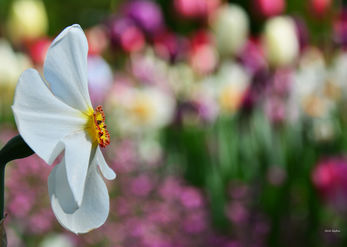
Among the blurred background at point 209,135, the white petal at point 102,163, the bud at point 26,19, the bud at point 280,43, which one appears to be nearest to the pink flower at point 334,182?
the blurred background at point 209,135

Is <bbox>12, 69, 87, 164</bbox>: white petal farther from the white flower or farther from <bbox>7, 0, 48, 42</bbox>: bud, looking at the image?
<bbox>7, 0, 48, 42</bbox>: bud

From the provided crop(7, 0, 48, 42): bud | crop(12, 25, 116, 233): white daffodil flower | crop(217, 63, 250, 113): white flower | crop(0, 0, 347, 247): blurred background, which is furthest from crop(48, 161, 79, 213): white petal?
crop(7, 0, 48, 42): bud

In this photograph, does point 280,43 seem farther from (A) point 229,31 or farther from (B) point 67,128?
(B) point 67,128

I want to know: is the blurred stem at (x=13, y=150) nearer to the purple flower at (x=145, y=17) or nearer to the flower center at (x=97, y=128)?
the flower center at (x=97, y=128)

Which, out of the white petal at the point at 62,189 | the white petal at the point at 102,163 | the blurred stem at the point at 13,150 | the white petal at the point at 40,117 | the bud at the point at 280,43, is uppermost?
the white petal at the point at 40,117

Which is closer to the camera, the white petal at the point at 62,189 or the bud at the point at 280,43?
the white petal at the point at 62,189

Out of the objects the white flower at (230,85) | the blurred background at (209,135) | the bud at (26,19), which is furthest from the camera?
the bud at (26,19)

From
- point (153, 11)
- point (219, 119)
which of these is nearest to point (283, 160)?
point (219, 119)
